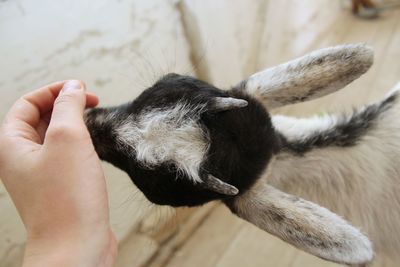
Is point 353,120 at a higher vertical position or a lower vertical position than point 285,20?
higher

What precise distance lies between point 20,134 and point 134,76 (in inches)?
32.8

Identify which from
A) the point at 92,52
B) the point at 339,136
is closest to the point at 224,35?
the point at 92,52

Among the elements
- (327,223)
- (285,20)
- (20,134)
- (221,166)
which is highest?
(20,134)

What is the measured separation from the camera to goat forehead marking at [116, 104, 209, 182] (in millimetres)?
879

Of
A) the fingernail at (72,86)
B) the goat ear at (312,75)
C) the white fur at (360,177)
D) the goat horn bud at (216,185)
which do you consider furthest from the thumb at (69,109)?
the white fur at (360,177)

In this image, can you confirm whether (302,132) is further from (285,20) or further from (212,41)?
(285,20)

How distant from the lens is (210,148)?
2.95 ft

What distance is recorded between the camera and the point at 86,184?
31.0 inches

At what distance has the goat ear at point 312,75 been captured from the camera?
1049 millimetres

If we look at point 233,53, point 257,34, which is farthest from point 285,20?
point 233,53

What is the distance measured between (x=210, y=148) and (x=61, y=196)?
31 centimetres

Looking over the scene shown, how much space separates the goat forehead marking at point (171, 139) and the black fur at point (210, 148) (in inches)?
0.6

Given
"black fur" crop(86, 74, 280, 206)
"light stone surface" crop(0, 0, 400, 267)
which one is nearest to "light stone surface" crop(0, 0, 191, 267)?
"light stone surface" crop(0, 0, 400, 267)

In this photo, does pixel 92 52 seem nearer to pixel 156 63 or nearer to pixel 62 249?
pixel 156 63
